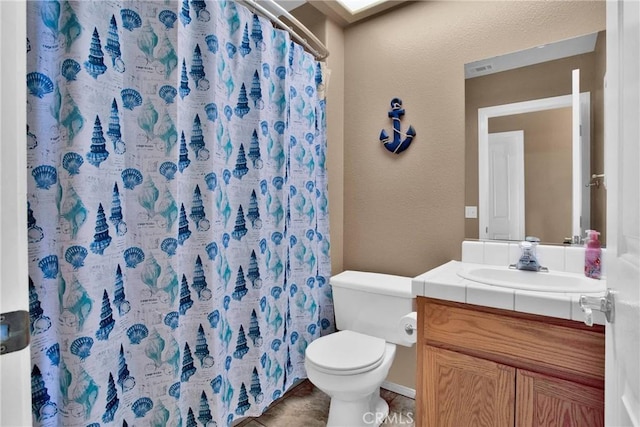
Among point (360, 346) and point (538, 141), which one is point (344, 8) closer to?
point (538, 141)

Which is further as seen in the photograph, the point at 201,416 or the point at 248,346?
the point at 248,346

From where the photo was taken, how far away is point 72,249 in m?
0.95

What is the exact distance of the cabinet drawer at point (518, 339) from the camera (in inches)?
37.9

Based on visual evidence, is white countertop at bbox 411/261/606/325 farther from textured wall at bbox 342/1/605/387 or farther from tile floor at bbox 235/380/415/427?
tile floor at bbox 235/380/415/427

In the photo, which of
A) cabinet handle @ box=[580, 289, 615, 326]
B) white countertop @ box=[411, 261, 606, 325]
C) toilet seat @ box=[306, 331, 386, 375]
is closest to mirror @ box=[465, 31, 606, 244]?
white countertop @ box=[411, 261, 606, 325]

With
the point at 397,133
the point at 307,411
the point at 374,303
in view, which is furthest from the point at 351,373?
the point at 397,133

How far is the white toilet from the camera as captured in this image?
143 centimetres

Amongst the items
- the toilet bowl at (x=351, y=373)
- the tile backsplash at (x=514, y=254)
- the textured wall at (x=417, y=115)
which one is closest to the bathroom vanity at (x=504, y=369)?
the toilet bowl at (x=351, y=373)

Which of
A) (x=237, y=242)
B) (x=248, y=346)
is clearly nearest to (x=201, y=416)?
(x=248, y=346)

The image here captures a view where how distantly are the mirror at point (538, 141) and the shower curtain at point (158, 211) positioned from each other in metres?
1.02

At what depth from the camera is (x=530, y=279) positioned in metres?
1.36

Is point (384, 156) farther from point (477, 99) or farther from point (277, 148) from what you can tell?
point (277, 148)

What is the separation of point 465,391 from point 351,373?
469mm

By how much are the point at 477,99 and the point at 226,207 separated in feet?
4.68
